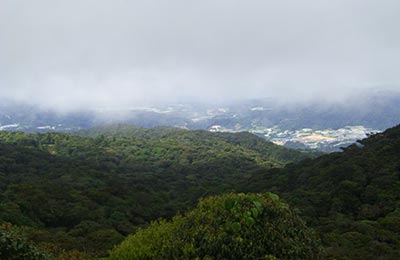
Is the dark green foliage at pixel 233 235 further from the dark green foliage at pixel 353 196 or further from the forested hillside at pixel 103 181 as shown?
the dark green foliage at pixel 353 196

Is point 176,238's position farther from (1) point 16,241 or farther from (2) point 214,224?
(1) point 16,241

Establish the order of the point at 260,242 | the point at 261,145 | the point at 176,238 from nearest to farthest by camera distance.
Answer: the point at 260,242 → the point at 176,238 → the point at 261,145

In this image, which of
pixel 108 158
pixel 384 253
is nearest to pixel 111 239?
pixel 384 253

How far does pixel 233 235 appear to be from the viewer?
9.23 metres

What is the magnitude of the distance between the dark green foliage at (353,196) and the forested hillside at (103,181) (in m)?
12.8

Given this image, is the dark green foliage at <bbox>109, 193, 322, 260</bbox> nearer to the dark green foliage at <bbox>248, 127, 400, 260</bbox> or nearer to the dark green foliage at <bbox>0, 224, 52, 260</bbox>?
the dark green foliage at <bbox>0, 224, 52, 260</bbox>

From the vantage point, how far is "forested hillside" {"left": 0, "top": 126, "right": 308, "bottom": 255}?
131ft

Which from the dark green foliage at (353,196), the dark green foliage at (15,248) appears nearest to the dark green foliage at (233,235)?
the dark green foliage at (15,248)

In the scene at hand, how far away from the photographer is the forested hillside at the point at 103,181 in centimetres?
4006

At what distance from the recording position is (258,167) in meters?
120

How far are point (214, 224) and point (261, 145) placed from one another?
177 meters

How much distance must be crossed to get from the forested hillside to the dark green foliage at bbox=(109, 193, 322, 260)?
9.90 meters

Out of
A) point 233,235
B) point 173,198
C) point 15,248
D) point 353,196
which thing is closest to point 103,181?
point 173,198

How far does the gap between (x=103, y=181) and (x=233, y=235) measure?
76.3 metres
